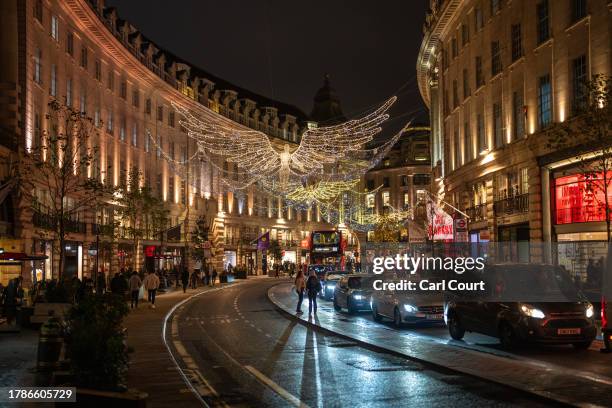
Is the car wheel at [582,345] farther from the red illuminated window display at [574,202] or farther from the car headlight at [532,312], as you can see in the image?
the red illuminated window display at [574,202]

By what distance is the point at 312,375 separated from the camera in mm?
13305

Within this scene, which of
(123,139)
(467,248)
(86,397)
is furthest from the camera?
(123,139)

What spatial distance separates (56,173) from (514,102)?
21735 millimetres

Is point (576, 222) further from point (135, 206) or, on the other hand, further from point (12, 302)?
point (135, 206)

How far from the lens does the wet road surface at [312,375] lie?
1083 centimetres

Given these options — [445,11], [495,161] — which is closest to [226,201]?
[445,11]

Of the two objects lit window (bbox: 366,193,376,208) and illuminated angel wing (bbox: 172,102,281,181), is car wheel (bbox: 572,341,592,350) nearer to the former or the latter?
illuminated angel wing (bbox: 172,102,281,181)

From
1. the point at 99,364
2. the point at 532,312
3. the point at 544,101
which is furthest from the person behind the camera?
the point at 544,101

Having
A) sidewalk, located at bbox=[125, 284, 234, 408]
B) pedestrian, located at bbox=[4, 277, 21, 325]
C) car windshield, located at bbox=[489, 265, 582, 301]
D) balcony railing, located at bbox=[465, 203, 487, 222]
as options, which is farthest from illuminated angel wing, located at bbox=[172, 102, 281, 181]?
car windshield, located at bbox=[489, 265, 582, 301]

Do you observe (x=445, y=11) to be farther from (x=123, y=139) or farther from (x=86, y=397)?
(x=86, y=397)

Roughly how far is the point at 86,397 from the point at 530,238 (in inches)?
1097

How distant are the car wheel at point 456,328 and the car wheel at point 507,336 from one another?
5.87ft

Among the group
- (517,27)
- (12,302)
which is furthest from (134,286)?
(517,27)

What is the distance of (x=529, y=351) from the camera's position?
16.6 meters
